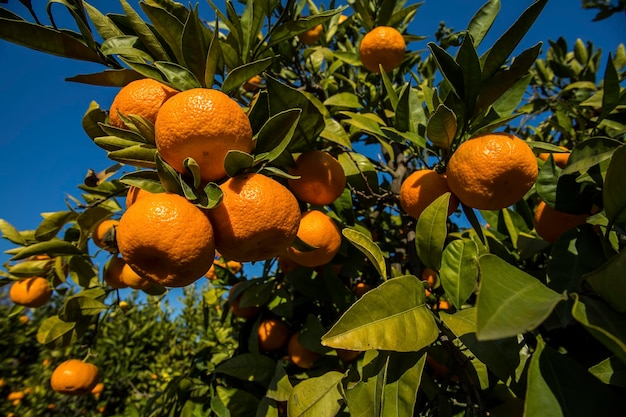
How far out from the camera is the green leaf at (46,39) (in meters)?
0.96

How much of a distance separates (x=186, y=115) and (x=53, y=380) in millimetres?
2245

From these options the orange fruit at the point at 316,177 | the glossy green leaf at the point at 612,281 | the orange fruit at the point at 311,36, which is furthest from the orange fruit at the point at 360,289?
the orange fruit at the point at 311,36

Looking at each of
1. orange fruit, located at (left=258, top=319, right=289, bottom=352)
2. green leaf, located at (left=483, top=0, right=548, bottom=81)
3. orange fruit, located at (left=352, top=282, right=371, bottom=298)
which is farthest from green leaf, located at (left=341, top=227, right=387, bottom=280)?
orange fruit, located at (left=258, top=319, right=289, bottom=352)

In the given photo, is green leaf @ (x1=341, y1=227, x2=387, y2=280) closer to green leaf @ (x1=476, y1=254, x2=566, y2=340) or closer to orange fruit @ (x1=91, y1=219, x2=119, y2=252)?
green leaf @ (x1=476, y1=254, x2=566, y2=340)

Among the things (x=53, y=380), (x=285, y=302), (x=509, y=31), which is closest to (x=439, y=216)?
(x=509, y=31)

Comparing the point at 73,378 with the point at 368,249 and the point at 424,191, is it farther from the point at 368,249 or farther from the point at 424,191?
the point at 424,191

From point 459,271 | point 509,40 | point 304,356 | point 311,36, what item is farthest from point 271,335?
point 311,36

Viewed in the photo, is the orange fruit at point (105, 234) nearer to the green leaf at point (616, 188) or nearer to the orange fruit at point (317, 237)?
the orange fruit at point (317, 237)

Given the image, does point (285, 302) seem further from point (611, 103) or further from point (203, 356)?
point (611, 103)

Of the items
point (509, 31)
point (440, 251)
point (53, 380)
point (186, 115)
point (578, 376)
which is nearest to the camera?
point (578, 376)

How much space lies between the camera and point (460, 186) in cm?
103

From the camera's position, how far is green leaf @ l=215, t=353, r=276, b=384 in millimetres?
1575

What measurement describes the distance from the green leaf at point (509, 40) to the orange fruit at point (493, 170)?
21 centimetres

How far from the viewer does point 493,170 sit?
936mm
